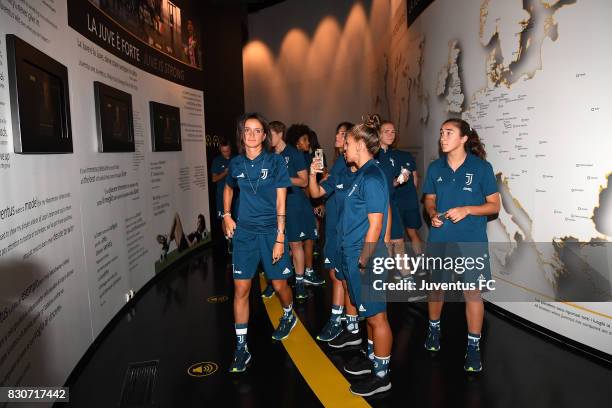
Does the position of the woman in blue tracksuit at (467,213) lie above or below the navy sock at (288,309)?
above

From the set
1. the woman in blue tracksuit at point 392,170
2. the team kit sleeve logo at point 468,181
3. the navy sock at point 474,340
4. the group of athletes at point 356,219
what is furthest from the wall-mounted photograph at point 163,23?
the navy sock at point 474,340

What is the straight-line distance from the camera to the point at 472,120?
411 centimetres

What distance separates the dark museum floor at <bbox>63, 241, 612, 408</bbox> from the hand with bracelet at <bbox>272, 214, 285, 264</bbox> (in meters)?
0.75

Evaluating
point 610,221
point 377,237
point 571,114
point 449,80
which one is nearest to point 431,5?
point 449,80

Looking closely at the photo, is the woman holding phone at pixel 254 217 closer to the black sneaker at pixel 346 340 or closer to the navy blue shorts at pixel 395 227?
the black sneaker at pixel 346 340

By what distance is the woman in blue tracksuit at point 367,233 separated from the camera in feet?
7.88

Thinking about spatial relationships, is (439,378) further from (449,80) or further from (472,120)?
(449,80)

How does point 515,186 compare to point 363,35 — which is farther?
point 363,35

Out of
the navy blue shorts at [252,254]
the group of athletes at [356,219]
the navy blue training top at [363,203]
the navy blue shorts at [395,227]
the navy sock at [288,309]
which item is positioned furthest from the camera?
the navy blue shorts at [395,227]

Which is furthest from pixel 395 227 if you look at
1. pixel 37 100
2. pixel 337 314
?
pixel 37 100

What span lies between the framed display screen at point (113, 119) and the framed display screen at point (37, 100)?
61cm

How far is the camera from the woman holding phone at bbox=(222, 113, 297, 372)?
298 cm

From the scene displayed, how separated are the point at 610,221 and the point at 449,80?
7.45 feet

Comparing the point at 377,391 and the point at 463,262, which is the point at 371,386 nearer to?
the point at 377,391
